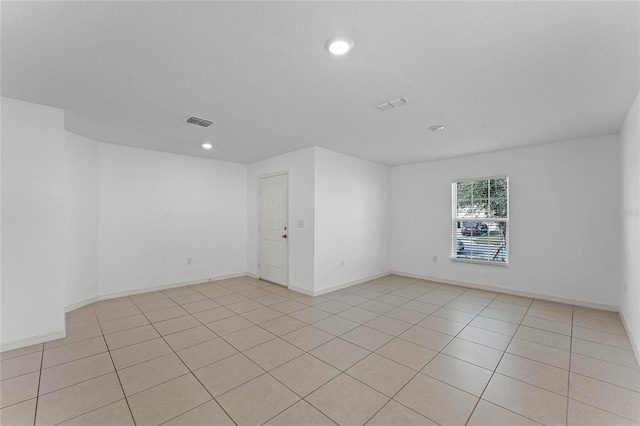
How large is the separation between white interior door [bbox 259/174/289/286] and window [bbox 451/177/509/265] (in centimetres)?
330

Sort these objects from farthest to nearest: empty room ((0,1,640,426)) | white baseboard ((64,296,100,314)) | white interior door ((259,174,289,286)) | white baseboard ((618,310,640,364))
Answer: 1. white interior door ((259,174,289,286))
2. white baseboard ((64,296,100,314))
3. white baseboard ((618,310,640,364))
4. empty room ((0,1,640,426))

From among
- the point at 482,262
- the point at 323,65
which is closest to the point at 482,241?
the point at 482,262

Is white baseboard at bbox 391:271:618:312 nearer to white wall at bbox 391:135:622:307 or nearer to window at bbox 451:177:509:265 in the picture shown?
white wall at bbox 391:135:622:307

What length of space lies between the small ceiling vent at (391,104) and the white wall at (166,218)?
3.98 metres

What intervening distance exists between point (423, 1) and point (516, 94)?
5.72 ft

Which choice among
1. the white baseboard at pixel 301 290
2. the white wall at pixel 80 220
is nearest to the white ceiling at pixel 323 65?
the white wall at pixel 80 220

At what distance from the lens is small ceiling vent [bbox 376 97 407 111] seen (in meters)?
2.78

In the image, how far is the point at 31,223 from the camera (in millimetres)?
2848

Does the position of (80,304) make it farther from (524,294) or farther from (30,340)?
(524,294)

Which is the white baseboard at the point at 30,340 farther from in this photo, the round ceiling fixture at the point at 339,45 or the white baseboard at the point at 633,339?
the white baseboard at the point at 633,339

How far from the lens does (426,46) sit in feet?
6.21

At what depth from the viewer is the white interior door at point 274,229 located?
515 centimetres

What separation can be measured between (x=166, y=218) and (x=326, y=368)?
4135 millimetres

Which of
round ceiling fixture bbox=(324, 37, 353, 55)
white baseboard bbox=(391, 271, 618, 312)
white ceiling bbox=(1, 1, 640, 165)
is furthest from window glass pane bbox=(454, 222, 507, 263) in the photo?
round ceiling fixture bbox=(324, 37, 353, 55)
